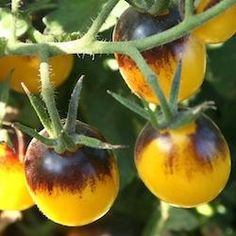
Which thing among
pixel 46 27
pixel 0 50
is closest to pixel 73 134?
pixel 0 50

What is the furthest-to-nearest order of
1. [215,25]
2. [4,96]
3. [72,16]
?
1. [72,16]
2. [4,96]
3. [215,25]

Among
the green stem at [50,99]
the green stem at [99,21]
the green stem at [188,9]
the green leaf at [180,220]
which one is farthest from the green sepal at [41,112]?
the green leaf at [180,220]

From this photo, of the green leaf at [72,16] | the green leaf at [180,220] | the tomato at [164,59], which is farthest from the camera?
the green leaf at [180,220]

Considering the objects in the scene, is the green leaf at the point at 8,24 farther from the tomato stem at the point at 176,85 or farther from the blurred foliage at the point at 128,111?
the tomato stem at the point at 176,85

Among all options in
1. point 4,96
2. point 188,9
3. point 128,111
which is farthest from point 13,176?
point 128,111

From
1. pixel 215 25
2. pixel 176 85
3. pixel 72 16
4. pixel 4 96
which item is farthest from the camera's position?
pixel 72 16

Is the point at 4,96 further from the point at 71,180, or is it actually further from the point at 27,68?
the point at 71,180
